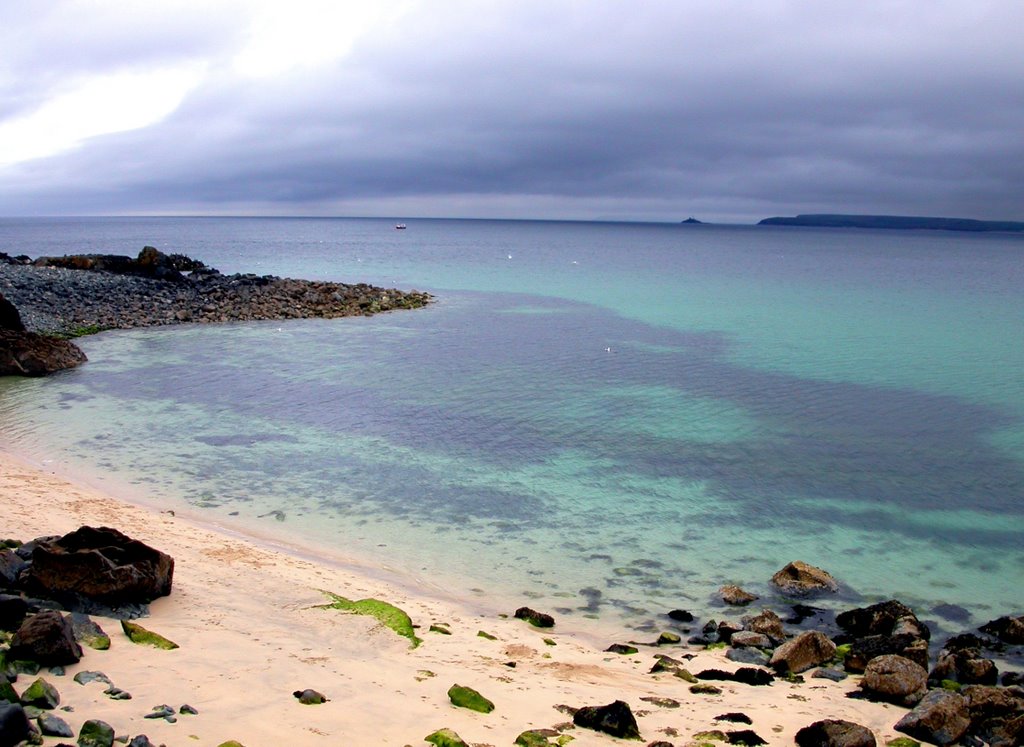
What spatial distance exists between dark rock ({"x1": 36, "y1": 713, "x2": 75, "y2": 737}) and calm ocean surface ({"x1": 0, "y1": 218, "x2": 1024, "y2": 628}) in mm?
6820

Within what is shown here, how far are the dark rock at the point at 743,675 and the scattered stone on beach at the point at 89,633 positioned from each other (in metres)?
6.52

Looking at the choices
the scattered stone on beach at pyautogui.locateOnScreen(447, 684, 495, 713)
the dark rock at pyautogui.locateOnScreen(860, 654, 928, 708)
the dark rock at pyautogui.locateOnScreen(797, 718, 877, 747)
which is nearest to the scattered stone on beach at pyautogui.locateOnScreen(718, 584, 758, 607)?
the dark rock at pyautogui.locateOnScreen(860, 654, 928, 708)

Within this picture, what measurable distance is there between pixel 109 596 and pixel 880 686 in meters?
8.88

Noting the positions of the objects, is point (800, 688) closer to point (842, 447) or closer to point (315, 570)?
point (315, 570)

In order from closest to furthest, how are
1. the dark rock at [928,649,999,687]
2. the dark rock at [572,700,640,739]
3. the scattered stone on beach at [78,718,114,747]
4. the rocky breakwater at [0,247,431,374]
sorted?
the scattered stone on beach at [78,718,114,747] < the dark rock at [572,700,640,739] < the dark rock at [928,649,999,687] < the rocky breakwater at [0,247,431,374]

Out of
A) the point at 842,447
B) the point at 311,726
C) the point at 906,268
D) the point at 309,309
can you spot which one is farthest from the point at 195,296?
the point at 906,268

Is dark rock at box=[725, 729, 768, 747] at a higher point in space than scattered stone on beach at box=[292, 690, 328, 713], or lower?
lower

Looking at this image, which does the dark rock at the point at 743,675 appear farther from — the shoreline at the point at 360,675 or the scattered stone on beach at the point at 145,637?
the scattered stone on beach at the point at 145,637

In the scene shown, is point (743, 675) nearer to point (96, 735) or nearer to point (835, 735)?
point (835, 735)

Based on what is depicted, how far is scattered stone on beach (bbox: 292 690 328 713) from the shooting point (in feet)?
26.5

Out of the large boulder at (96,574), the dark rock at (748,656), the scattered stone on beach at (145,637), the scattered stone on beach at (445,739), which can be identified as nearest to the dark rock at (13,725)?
the scattered stone on beach at (145,637)

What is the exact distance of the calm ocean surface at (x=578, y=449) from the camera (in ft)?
47.4

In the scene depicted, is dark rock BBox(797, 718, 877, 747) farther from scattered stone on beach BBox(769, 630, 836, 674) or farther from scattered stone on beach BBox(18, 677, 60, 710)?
scattered stone on beach BBox(18, 677, 60, 710)

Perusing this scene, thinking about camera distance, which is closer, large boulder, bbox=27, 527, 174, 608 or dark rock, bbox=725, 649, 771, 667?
large boulder, bbox=27, 527, 174, 608
